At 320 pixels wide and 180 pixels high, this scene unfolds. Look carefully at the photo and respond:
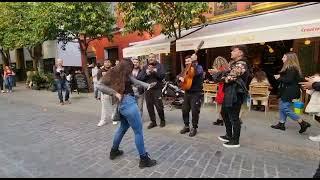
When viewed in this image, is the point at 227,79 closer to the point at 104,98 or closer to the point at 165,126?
the point at 165,126

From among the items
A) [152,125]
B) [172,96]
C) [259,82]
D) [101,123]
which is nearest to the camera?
[152,125]

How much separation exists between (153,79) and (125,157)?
2322 millimetres

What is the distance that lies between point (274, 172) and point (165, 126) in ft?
10.8

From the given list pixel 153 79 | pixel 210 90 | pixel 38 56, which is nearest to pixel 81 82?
pixel 38 56

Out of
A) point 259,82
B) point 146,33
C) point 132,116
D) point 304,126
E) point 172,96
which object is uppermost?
point 146,33

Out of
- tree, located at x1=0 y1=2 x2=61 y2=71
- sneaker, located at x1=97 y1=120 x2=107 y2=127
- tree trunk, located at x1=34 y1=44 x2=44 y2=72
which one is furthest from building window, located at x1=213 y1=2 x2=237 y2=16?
tree trunk, located at x1=34 y1=44 x2=44 y2=72

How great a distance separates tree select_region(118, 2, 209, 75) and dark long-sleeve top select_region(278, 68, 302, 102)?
354cm

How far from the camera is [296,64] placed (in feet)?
20.3

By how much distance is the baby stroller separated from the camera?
9.66 m

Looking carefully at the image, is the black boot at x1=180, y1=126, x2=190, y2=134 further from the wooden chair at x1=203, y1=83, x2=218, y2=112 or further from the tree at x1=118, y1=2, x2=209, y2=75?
the tree at x1=118, y1=2, x2=209, y2=75

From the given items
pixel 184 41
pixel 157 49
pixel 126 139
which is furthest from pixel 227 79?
pixel 157 49

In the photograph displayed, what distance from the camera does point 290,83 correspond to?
20.2ft

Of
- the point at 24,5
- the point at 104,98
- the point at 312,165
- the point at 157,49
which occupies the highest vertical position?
the point at 24,5

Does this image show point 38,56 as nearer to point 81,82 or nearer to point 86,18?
point 81,82
